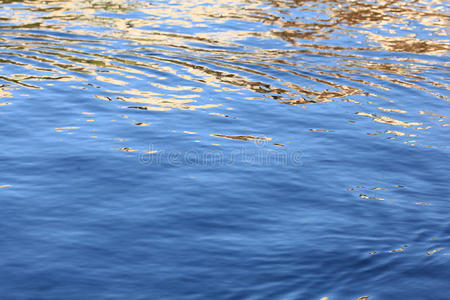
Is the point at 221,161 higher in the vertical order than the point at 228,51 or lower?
lower

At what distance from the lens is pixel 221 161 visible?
7.83m

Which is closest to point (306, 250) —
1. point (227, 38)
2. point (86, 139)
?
point (86, 139)

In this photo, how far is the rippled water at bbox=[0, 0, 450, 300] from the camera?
5531 mm

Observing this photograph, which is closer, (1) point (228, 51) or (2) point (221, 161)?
(2) point (221, 161)

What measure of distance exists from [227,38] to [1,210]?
806 centimetres

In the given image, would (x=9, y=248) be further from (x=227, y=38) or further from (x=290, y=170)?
(x=227, y=38)

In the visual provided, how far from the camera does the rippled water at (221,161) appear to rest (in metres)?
5.53

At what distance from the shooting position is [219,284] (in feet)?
17.5

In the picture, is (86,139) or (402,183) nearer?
(402,183)

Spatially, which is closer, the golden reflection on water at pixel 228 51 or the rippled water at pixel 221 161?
the rippled water at pixel 221 161

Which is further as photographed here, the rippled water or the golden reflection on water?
the golden reflection on water

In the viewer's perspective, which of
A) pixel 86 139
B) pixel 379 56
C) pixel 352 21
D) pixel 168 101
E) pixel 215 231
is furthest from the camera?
pixel 352 21

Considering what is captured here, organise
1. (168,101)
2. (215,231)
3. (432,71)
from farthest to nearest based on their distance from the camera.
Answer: (432,71), (168,101), (215,231)

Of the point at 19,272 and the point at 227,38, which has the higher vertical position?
the point at 227,38
